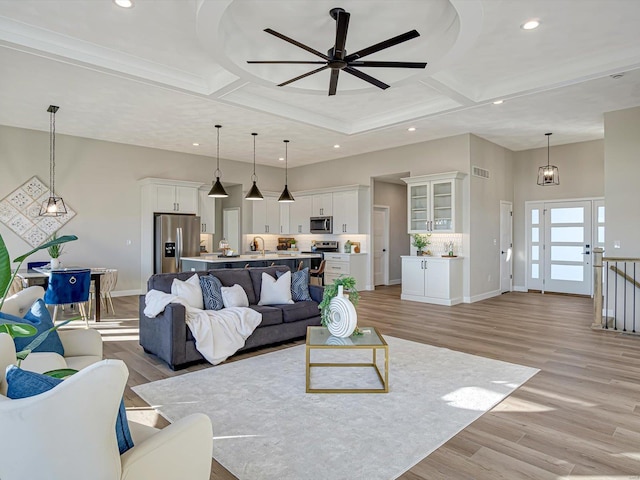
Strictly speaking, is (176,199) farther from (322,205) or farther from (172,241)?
(322,205)

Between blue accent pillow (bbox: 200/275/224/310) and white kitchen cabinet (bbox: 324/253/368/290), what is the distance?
4.75 meters

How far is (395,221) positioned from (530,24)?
22.9 ft

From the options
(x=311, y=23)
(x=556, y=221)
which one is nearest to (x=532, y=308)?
(x=556, y=221)

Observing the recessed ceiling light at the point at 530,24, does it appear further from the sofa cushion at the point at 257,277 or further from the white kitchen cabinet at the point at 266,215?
the white kitchen cabinet at the point at 266,215

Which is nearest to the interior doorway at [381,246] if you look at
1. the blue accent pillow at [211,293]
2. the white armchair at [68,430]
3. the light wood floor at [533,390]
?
the light wood floor at [533,390]

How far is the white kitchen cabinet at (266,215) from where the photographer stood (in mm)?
10352

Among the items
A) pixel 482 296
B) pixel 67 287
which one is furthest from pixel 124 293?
pixel 482 296

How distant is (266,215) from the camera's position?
34.7 feet

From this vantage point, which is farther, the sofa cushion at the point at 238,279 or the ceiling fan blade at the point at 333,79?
the sofa cushion at the point at 238,279

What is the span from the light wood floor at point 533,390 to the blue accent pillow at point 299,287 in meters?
0.87

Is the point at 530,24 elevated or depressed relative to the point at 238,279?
elevated

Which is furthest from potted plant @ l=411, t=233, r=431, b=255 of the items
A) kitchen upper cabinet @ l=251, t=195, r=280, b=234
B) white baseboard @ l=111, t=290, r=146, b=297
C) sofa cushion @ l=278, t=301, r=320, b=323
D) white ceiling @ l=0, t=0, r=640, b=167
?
white baseboard @ l=111, t=290, r=146, b=297

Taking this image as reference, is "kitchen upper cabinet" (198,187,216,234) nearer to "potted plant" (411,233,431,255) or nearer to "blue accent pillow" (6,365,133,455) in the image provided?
"potted plant" (411,233,431,255)

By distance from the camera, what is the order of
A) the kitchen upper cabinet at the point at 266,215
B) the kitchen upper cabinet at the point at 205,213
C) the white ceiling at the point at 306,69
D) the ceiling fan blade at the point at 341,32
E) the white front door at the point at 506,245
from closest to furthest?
1. the ceiling fan blade at the point at 341,32
2. the white ceiling at the point at 306,69
3. the white front door at the point at 506,245
4. the kitchen upper cabinet at the point at 205,213
5. the kitchen upper cabinet at the point at 266,215
